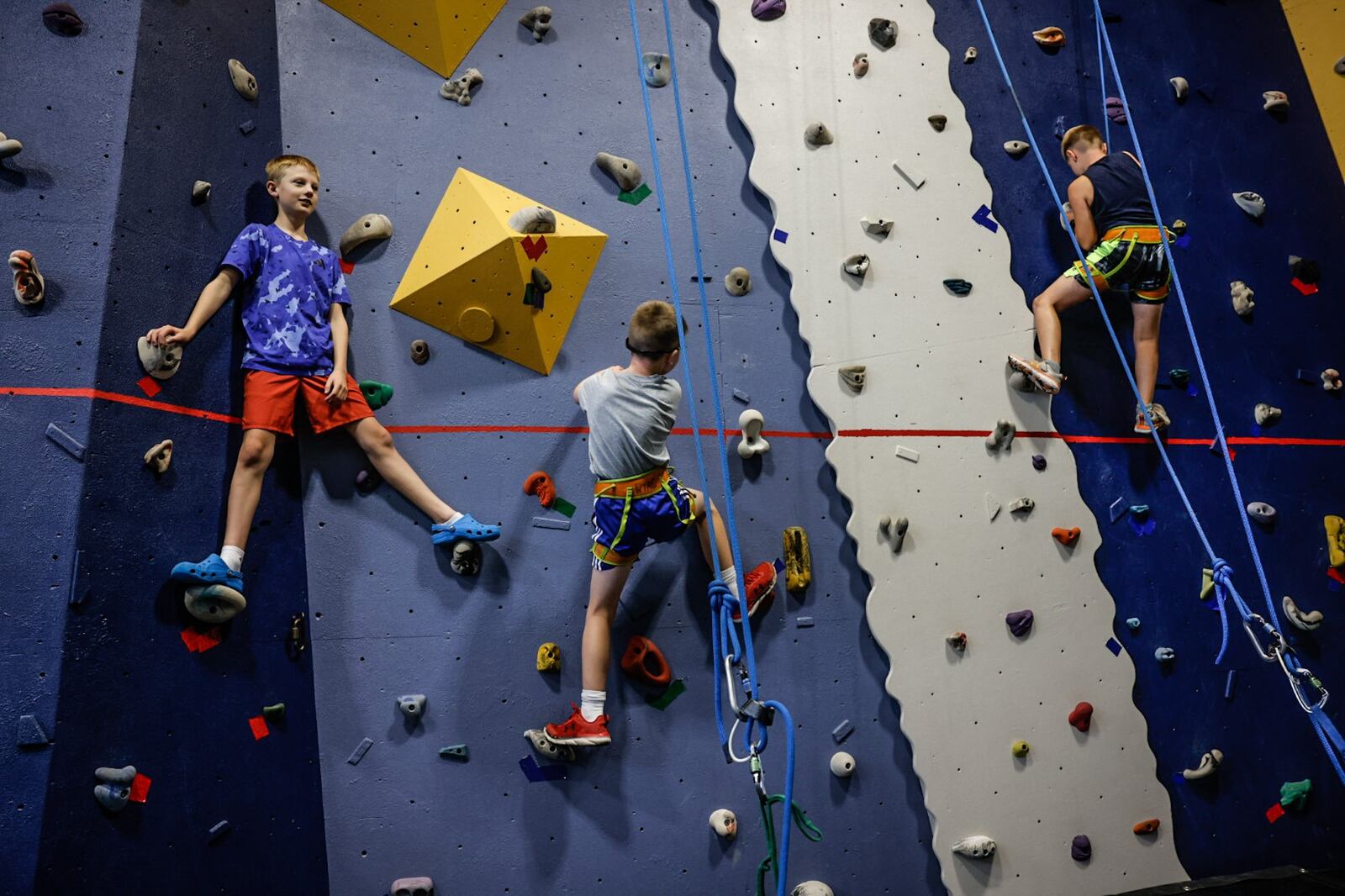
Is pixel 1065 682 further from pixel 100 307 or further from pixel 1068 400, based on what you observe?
pixel 100 307

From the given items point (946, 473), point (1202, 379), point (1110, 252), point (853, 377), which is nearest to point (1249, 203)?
point (1202, 379)

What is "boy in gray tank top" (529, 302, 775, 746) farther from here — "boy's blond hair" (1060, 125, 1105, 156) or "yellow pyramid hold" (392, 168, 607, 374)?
"boy's blond hair" (1060, 125, 1105, 156)

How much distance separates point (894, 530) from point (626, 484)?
94 centimetres

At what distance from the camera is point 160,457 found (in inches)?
96.8

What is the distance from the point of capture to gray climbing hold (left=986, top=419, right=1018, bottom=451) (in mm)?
3402

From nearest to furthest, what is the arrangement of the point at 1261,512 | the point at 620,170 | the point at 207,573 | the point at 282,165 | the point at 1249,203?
the point at 207,573
the point at 282,165
the point at 620,170
the point at 1261,512
the point at 1249,203

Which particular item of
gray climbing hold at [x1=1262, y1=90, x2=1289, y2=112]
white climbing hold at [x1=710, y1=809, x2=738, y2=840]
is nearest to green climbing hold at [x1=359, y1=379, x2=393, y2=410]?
white climbing hold at [x1=710, y1=809, x2=738, y2=840]

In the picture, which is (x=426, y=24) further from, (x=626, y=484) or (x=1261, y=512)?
(x=1261, y=512)

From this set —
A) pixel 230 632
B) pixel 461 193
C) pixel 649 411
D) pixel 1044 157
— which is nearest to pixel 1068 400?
pixel 1044 157

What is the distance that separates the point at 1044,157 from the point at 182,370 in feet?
9.34

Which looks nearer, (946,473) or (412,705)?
(412,705)

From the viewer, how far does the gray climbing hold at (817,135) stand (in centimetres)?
335

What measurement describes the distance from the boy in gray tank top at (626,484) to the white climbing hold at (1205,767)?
178 centimetres

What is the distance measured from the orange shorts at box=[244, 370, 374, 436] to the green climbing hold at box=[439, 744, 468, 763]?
866 mm
